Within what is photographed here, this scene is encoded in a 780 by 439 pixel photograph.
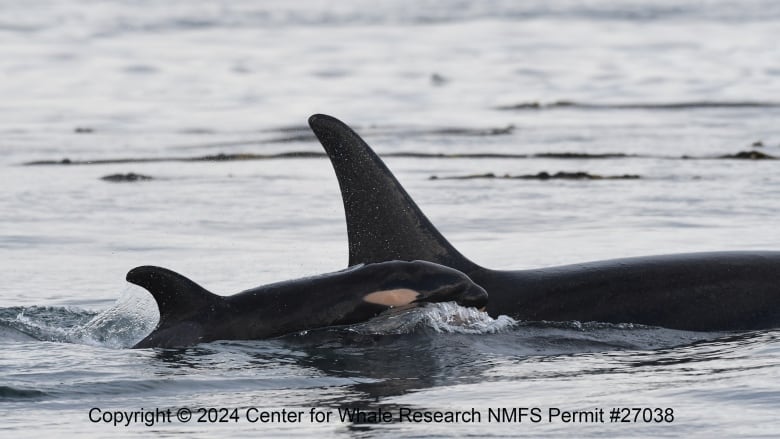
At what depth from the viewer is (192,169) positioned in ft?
64.5

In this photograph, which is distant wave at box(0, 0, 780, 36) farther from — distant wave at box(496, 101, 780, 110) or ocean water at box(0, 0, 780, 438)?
distant wave at box(496, 101, 780, 110)

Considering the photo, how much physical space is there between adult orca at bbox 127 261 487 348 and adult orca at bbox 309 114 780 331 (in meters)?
0.49

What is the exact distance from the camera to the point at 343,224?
14391 millimetres

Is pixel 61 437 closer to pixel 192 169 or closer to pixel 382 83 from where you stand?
pixel 192 169

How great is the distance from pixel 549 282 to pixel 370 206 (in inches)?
45.1

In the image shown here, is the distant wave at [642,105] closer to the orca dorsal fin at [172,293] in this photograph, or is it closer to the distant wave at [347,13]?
the orca dorsal fin at [172,293]

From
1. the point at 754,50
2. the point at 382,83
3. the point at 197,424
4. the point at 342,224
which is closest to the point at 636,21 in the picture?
the point at 754,50

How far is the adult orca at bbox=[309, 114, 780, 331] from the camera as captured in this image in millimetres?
8828

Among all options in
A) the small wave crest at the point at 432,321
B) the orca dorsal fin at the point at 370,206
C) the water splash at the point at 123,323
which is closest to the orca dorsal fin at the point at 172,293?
the water splash at the point at 123,323

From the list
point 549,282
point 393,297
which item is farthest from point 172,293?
point 549,282

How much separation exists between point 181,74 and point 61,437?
99.6 feet

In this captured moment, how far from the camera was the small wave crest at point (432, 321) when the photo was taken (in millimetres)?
8312

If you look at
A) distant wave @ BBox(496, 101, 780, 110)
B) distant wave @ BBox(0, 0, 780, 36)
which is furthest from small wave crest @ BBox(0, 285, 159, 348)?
distant wave @ BBox(0, 0, 780, 36)

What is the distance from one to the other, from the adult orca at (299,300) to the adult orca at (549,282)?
1.61 feet
